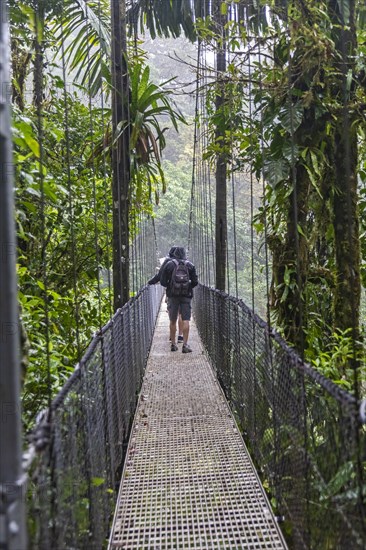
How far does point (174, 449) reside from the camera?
2260 mm

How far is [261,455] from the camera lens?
198 centimetres

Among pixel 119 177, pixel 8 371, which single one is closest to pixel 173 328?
pixel 119 177

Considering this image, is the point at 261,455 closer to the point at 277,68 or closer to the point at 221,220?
the point at 277,68

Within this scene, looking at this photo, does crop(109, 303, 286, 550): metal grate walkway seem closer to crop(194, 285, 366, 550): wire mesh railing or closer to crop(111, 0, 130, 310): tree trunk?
crop(194, 285, 366, 550): wire mesh railing

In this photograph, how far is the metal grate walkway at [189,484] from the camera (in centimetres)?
160

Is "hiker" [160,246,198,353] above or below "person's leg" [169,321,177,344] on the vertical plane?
above

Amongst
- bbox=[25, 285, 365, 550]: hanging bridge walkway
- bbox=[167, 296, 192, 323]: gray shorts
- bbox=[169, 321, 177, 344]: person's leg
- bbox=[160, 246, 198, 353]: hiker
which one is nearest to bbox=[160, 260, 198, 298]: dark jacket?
bbox=[160, 246, 198, 353]: hiker

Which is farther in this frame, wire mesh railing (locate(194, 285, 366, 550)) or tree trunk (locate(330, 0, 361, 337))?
tree trunk (locate(330, 0, 361, 337))

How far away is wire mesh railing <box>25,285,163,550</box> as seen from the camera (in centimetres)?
94

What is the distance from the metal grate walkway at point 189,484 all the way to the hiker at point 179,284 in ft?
3.62

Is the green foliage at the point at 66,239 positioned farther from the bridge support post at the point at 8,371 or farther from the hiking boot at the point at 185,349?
the bridge support post at the point at 8,371

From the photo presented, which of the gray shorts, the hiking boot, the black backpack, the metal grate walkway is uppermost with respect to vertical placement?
the black backpack

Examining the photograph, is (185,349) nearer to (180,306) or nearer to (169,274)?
(180,306)

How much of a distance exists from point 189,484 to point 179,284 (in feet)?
7.37
